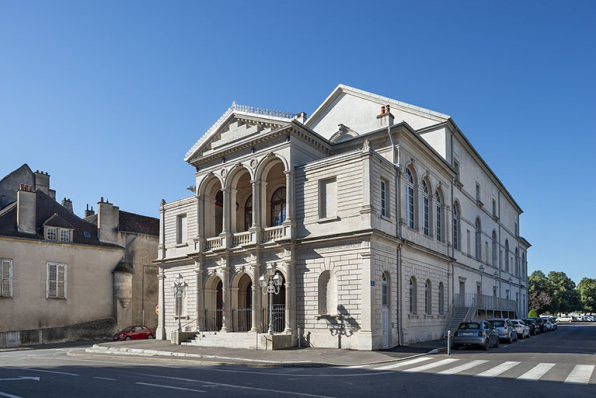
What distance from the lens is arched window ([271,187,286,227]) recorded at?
2992 cm

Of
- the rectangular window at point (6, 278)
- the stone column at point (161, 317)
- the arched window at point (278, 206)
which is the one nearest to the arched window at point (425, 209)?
the arched window at point (278, 206)

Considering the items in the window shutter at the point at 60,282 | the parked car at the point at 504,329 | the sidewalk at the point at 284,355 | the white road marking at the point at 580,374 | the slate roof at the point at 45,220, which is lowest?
the parked car at the point at 504,329

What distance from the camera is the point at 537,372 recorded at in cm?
1498

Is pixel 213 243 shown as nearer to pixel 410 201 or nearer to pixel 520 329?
pixel 410 201

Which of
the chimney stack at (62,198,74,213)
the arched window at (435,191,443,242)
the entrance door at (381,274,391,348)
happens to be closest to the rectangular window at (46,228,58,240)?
the chimney stack at (62,198,74,213)

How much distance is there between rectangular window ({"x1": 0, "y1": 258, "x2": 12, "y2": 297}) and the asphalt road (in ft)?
52.1

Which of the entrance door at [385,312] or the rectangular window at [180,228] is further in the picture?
the rectangular window at [180,228]

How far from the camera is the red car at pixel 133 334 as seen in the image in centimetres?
3347

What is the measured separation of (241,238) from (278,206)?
11.0 ft

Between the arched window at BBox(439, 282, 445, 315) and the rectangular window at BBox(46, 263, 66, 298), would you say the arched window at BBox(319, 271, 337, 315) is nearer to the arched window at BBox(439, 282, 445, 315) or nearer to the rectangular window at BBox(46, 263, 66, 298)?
the arched window at BBox(439, 282, 445, 315)

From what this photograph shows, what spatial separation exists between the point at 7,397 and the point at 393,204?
756 inches

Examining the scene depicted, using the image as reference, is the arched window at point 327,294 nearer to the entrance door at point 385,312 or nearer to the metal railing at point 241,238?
the entrance door at point 385,312

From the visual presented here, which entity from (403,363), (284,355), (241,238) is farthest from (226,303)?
(403,363)

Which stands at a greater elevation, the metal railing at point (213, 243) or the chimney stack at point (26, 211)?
the chimney stack at point (26, 211)
